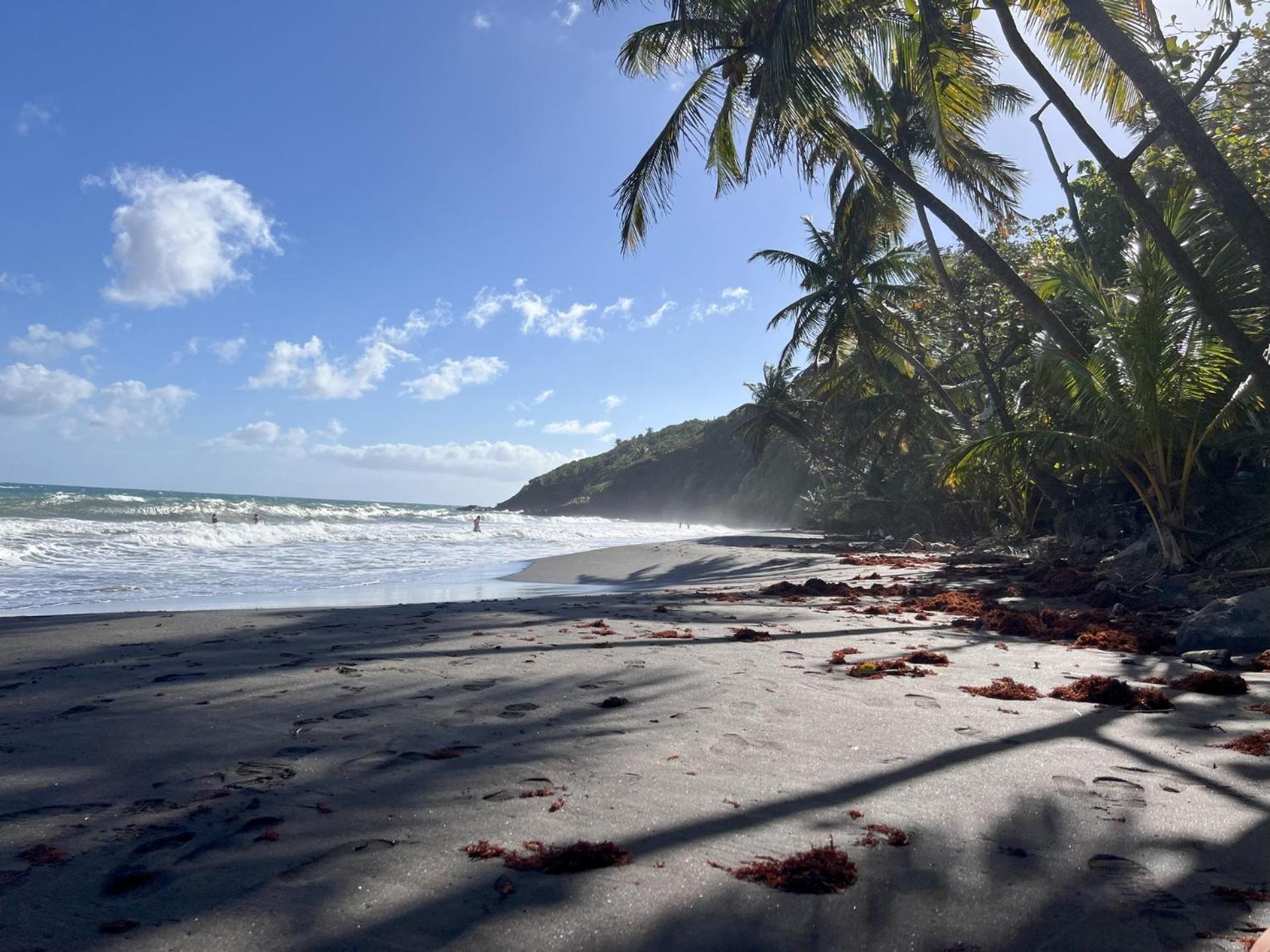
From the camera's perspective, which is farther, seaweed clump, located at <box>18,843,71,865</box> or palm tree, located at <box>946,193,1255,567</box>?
palm tree, located at <box>946,193,1255,567</box>

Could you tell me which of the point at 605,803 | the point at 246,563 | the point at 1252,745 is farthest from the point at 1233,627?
the point at 246,563

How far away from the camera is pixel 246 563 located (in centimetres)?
1388

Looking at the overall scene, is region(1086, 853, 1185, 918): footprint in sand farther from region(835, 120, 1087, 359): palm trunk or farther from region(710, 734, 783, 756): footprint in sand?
region(835, 120, 1087, 359): palm trunk

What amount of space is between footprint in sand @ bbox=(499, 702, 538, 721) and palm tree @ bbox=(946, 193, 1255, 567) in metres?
6.86

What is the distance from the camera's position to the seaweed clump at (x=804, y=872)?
1929 mm

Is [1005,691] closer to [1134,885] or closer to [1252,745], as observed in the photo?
[1252,745]

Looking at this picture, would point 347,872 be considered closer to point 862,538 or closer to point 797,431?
point 862,538

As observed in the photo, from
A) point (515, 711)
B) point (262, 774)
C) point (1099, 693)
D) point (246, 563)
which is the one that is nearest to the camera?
point (262, 774)

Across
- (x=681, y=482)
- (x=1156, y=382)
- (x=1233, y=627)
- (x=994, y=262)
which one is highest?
(x=994, y=262)

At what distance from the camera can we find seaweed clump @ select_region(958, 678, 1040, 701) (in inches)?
154

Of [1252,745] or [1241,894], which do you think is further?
[1252,745]

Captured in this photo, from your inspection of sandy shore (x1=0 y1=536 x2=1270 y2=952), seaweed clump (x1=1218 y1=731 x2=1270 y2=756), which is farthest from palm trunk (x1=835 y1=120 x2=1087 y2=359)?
seaweed clump (x1=1218 y1=731 x2=1270 y2=756)

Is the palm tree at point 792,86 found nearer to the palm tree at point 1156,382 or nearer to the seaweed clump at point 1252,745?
the palm tree at point 1156,382

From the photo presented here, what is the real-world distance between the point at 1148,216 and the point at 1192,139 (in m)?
1.28
